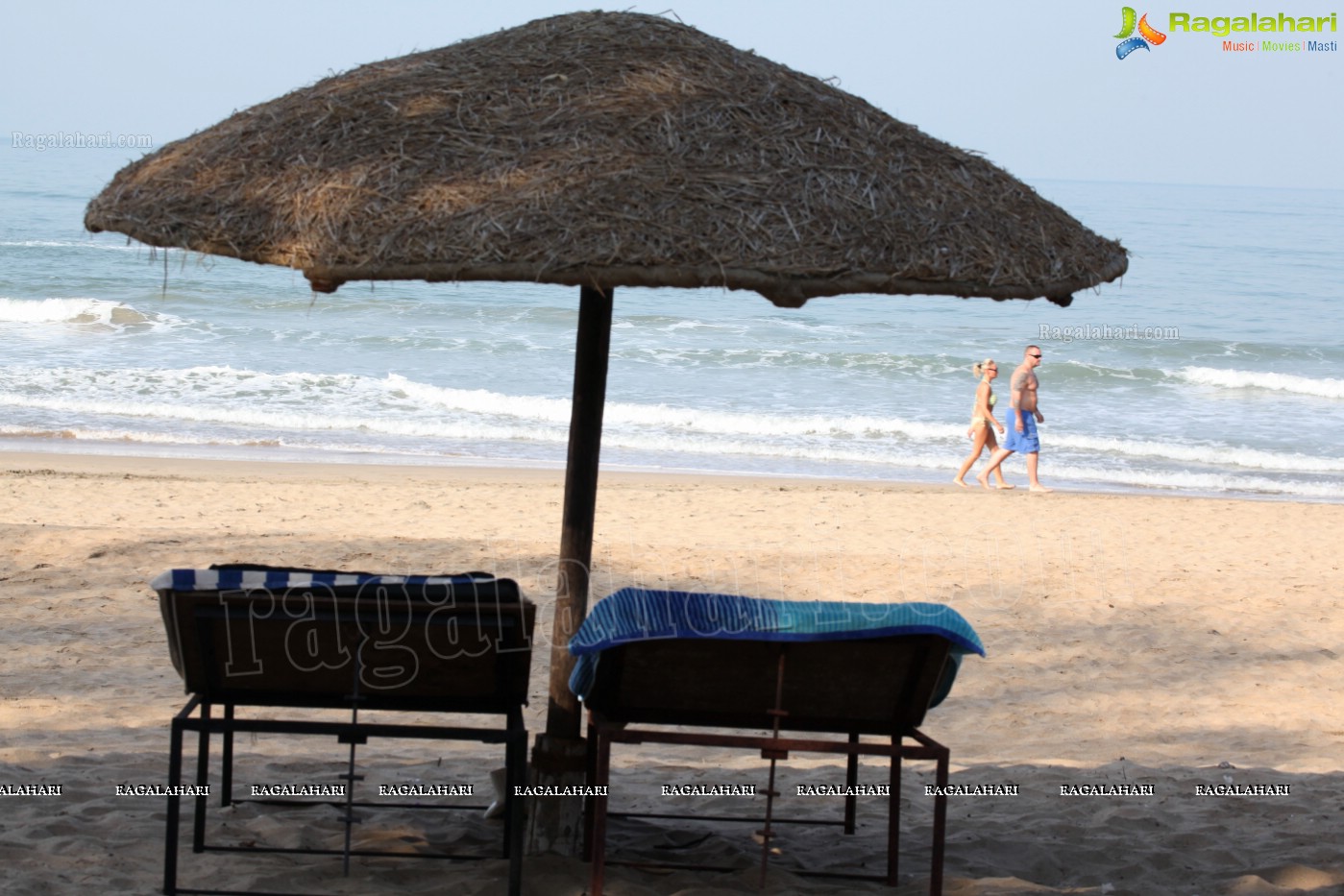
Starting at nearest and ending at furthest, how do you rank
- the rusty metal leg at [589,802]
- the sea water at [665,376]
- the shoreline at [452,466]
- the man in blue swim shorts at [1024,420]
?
the rusty metal leg at [589,802]
the man in blue swim shorts at [1024,420]
the shoreline at [452,466]
the sea water at [665,376]

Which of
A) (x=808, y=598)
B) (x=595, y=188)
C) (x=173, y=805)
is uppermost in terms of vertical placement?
(x=595, y=188)

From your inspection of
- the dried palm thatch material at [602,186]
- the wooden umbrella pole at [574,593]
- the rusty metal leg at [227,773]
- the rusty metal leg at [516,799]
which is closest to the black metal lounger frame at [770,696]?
the rusty metal leg at [516,799]

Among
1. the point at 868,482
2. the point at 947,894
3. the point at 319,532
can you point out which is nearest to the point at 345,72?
the point at 947,894

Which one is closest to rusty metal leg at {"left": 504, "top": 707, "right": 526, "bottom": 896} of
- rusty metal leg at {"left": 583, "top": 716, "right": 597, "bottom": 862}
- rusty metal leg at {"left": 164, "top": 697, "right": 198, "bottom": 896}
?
rusty metal leg at {"left": 583, "top": 716, "right": 597, "bottom": 862}

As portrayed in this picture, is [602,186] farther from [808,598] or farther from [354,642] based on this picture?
[808,598]

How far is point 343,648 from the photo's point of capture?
3131mm

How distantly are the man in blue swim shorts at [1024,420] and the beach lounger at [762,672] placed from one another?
9008 millimetres

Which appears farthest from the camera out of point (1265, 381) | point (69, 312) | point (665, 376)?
point (69, 312)

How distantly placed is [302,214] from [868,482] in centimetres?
1045

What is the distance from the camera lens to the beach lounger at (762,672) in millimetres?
3045

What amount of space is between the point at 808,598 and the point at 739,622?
172 inches

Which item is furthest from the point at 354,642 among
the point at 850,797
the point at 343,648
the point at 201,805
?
the point at 850,797

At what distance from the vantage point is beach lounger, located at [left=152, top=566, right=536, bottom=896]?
3059mm

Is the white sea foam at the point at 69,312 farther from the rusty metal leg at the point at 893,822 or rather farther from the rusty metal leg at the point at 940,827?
the rusty metal leg at the point at 940,827
